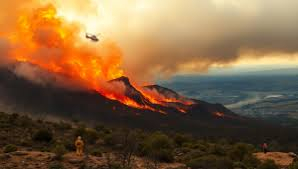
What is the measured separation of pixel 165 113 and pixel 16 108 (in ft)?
221

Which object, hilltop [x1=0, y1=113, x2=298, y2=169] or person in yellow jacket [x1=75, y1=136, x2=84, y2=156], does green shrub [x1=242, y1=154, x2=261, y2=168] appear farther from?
person in yellow jacket [x1=75, y1=136, x2=84, y2=156]

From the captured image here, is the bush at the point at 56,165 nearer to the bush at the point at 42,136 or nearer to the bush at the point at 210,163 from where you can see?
the bush at the point at 210,163

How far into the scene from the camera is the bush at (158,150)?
37844 millimetres

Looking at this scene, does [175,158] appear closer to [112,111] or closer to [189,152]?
[189,152]

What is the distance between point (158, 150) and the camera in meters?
39.7

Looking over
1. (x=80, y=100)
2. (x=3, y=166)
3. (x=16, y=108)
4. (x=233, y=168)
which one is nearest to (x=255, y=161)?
(x=233, y=168)

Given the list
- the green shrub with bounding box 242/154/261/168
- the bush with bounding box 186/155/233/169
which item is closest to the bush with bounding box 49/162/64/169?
the bush with bounding box 186/155/233/169

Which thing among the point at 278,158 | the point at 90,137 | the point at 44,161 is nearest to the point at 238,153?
the point at 278,158

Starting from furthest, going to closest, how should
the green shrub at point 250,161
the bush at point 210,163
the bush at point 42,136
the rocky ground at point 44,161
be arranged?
the bush at point 42,136 < the green shrub at point 250,161 < the bush at point 210,163 < the rocky ground at point 44,161

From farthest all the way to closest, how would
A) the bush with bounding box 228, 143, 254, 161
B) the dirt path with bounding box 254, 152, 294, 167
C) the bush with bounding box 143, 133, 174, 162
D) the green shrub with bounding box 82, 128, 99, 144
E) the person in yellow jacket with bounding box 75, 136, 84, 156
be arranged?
the green shrub with bounding box 82, 128, 99, 144, the dirt path with bounding box 254, 152, 294, 167, the bush with bounding box 228, 143, 254, 161, the bush with bounding box 143, 133, 174, 162, the person in yellow jacket with bounding box 75, 136, 84, 156

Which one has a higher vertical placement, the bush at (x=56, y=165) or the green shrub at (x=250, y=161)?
the bush at (x=56, y=165)

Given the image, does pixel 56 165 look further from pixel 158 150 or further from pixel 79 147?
pixel 158 150

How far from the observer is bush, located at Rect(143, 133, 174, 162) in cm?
3784

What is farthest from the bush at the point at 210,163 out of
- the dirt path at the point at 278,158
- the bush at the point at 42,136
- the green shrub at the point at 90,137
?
the bush at the point at 42,136
